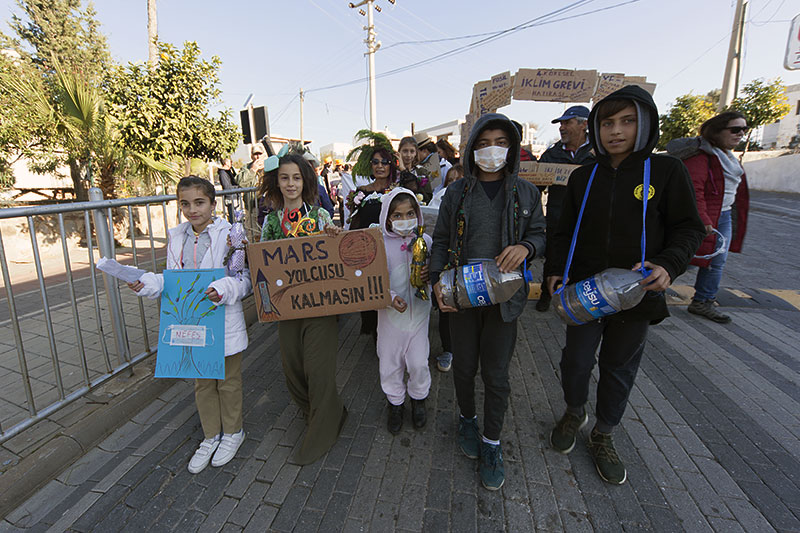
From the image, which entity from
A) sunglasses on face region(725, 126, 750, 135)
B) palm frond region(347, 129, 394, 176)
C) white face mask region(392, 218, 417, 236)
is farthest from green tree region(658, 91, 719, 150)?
white face mask region(392, 218, 417, 236)

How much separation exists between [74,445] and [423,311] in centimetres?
246

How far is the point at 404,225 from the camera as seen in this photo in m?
2.45

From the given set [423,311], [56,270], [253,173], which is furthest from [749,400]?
[56,270]

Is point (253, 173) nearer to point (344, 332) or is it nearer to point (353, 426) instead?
point (344, 332)

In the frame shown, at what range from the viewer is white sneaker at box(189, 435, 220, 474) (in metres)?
2.31

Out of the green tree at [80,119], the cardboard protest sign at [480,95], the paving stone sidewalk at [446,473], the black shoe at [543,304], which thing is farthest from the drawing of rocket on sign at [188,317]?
the green tree at [80,119]

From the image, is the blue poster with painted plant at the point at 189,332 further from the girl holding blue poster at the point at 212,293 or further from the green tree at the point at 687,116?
the green tree at the point at 687,116

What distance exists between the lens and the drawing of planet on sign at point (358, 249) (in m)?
2.24

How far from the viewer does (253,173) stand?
678cm

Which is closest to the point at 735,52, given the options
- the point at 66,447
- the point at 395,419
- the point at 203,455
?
the point at 395,419

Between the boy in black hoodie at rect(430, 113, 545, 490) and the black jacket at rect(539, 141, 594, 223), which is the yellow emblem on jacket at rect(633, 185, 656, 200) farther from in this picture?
the black jacket at rect(539, 141, 594, 223)

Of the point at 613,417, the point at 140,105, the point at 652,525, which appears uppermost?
the point at 140,105

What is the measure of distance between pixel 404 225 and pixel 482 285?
745mm

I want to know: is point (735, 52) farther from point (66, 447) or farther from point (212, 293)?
point (66, 447)
